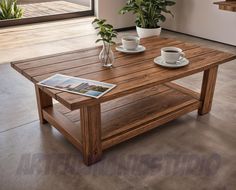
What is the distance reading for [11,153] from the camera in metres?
1.95

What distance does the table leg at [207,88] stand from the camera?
2267mm

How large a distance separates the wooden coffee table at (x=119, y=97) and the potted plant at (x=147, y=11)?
1.81m

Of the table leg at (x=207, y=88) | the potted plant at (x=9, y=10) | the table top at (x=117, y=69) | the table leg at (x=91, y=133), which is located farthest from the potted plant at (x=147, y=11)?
the table leg at (x=91, y=133)

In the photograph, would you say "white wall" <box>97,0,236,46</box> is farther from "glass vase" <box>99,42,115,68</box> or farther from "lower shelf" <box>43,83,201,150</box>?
"glass vase" <box>99,42,115,68</box>

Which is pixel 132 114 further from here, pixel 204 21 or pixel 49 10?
pixel 49 10

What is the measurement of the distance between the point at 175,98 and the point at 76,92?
3.37 feet

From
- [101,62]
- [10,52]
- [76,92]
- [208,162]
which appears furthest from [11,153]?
[10,52]

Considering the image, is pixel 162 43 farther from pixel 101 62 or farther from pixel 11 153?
pixel 11 153

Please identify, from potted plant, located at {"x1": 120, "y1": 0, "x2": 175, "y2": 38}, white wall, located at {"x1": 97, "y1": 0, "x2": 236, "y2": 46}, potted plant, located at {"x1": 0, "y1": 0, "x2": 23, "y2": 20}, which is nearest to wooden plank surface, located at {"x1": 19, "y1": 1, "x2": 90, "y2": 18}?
potted plant, located at {"x1": 0, "y1": 0, "x2": 23, "y2": 20}

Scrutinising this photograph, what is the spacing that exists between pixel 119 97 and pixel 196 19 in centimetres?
345

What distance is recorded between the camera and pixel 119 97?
5.61 ft

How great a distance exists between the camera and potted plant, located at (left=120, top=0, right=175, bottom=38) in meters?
4.21

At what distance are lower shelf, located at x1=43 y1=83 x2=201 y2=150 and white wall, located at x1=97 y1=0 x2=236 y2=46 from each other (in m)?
2.27

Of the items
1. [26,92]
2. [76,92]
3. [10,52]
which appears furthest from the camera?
[10,52]
